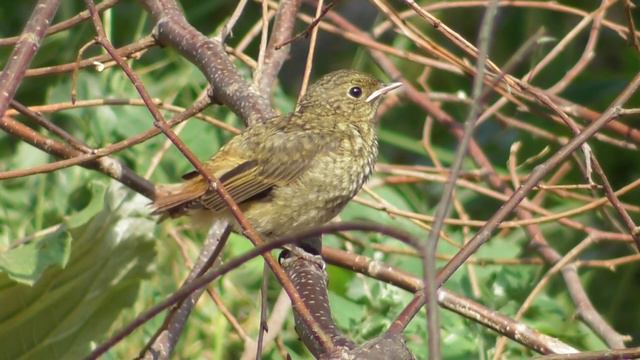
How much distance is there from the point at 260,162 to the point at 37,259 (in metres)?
0.83

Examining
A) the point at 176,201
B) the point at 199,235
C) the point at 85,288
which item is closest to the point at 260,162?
the point at 176,201

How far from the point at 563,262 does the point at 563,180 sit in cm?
233

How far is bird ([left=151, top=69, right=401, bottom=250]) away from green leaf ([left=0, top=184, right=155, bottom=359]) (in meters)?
0.24

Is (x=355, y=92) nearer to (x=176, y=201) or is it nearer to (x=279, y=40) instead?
(x=279, y=40)

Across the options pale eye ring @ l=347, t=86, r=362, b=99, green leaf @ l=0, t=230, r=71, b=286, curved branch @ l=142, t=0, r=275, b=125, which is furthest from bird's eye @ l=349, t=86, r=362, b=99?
green leaf @ l=0, t=230, r=71, b=286

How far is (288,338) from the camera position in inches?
198

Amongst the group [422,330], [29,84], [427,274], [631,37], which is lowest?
[427,274]

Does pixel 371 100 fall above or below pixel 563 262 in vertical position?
above

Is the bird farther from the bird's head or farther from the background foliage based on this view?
the background foliage

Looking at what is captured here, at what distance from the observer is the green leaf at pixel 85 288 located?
4363mm

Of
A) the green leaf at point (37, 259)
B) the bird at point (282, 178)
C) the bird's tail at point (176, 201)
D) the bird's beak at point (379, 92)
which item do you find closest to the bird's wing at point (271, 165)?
the bird at point (282, 178)

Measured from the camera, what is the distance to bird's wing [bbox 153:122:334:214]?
433 centimetres

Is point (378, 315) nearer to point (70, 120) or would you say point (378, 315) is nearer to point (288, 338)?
point (288, 338)

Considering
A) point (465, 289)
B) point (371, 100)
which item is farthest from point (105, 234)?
point (465, 289)
